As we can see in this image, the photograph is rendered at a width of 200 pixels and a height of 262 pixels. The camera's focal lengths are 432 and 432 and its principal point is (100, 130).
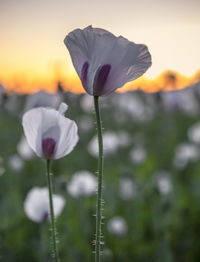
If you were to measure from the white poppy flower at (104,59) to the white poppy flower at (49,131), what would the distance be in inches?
3.0

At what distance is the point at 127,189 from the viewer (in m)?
2.61

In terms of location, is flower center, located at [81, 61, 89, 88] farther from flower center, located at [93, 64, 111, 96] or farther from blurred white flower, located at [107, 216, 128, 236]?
blurred white flower, located at [107, 216, 128, 236]

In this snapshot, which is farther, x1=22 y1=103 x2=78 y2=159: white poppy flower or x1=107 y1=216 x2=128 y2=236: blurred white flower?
x1=107 y1=216 x2=128 y2=236: blurred white flower

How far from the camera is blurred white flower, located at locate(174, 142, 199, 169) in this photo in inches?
142

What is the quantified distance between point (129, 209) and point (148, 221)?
0.13 metres

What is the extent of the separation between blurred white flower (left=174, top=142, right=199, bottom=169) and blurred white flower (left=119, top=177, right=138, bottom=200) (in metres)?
1.05

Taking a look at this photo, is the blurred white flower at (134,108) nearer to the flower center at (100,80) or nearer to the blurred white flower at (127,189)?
the blurred white flower at (127,189)

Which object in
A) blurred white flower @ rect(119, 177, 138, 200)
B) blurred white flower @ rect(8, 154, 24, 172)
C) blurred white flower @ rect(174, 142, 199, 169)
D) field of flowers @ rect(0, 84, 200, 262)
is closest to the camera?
field of flowers @ rect(0, 84, 200, 262)

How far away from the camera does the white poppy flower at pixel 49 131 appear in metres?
0.75

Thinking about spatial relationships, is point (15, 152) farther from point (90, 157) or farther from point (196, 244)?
point (196, 244)

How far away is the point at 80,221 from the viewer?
2277mm

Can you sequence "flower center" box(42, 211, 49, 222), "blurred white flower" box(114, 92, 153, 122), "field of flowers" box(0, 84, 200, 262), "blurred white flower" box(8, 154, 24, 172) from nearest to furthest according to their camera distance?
"flower center" box(42, 211, 49, 222)
"field of flowers" box(0, 84, 200, 262)
"blurred white flower" box(8, 154, 24, 172)
"blurred white flower" box(114, 92, 153, 122)

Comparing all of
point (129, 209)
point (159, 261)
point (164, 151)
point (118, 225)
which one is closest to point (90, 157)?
point (164, 151)


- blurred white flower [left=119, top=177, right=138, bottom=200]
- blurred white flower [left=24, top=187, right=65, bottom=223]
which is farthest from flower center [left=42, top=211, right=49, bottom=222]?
blurred white flower [left=119, top=177, right=138, bottom=200]
